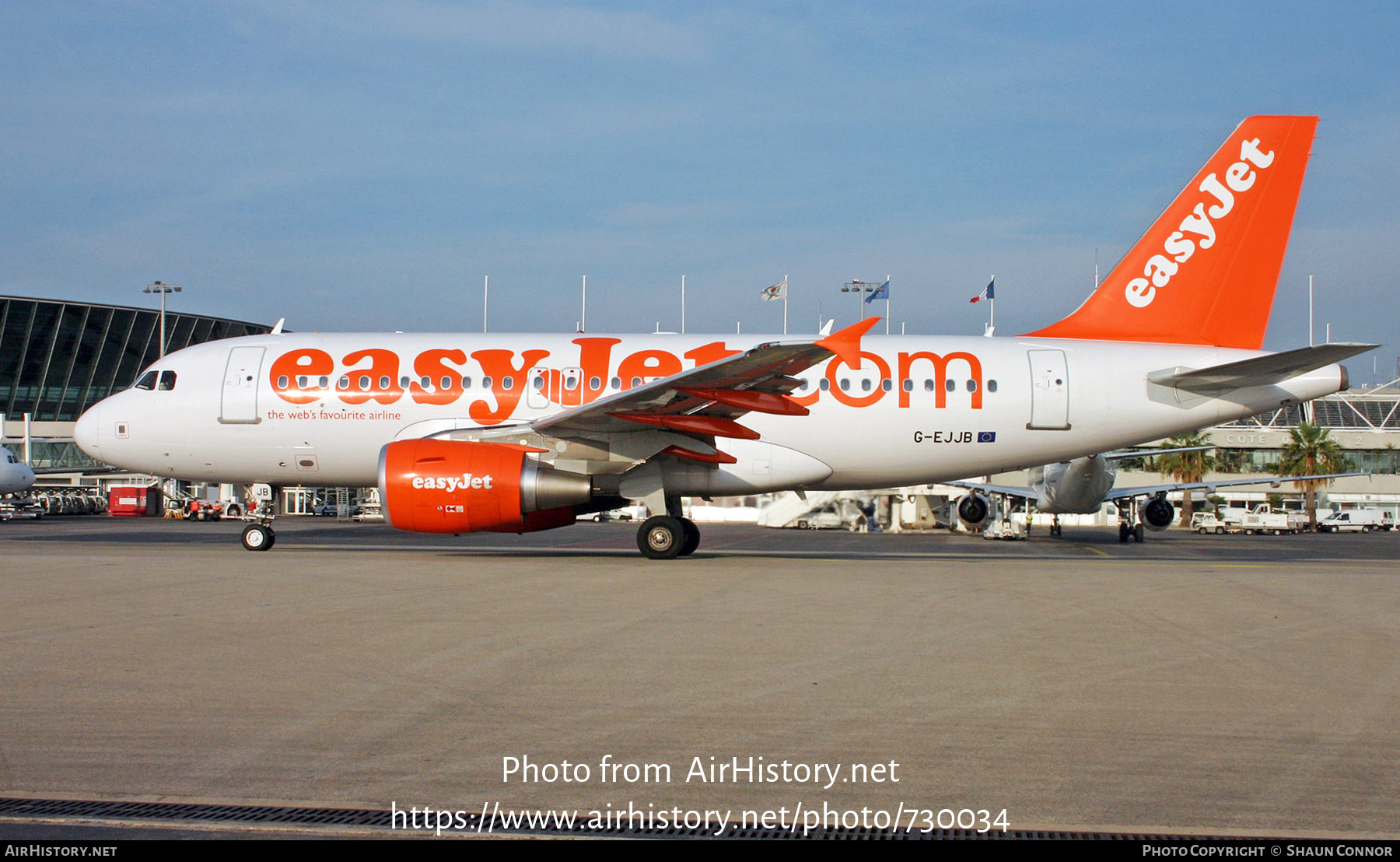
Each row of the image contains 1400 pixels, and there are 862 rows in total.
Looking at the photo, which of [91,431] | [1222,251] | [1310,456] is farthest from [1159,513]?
[1310,456]

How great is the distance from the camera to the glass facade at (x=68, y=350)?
69938mm

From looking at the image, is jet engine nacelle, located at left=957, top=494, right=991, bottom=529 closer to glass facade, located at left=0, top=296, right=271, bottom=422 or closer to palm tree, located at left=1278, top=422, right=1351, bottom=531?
palm tree, located at left=1278, top=422, right=1351, bottom=531

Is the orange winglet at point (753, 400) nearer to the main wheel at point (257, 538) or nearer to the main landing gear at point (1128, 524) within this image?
the main wheel at point (257, 538)

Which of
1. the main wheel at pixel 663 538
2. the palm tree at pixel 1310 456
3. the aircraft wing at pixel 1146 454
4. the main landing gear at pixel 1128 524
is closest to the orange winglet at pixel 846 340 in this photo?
the main wheel at pixel 663 538

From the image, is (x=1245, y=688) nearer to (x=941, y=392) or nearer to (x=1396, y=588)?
(x=1396, y=588)

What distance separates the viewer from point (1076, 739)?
532 centimetres

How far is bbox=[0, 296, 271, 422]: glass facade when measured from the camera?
69.9 metres

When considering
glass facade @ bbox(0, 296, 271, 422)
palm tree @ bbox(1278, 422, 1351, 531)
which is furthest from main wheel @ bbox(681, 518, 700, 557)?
glass facade @ bbox(0, 296, 271, 422)

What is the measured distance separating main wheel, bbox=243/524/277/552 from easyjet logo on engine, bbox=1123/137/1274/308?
15.0 m

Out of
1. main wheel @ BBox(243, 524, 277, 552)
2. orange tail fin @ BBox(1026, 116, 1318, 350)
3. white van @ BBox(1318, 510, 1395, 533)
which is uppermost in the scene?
orange tail fin @ BBox(1026, 116, 1318, 350)

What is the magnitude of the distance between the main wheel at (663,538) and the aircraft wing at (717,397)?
4.84 ft

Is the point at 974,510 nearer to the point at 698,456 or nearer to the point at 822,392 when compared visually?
the point at 822,392
